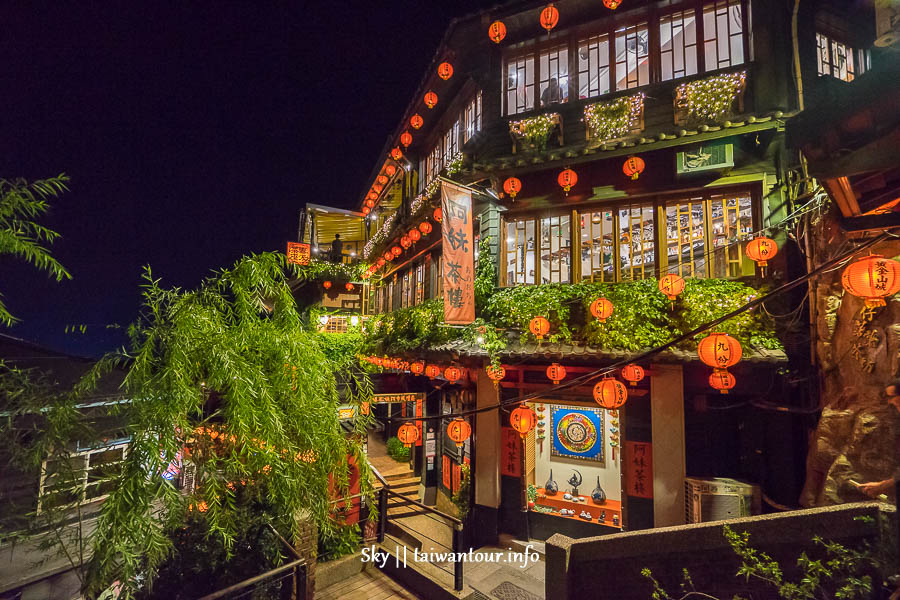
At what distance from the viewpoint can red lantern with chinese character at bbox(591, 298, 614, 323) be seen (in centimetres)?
807

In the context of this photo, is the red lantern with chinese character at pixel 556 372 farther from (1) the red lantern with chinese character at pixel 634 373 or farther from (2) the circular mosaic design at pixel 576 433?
(2) the circular mosaic design at pixel 576 433

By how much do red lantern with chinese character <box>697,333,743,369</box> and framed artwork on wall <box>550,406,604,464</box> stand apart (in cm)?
368

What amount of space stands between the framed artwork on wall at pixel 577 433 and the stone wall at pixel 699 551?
14.0 ft

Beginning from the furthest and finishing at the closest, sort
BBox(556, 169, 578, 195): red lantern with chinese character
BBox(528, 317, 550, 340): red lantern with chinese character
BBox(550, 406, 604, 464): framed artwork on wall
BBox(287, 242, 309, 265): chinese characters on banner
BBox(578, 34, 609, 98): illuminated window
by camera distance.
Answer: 1. BBox(287, 242, 309, 265): chinese characters on banner
2. BBox(578, 34, 609, 98): illuminated window
3. BBox(550, 406, 604, 464): framed artwork on wall
4. BBox(556, 169, 578, 195): red lantern with chinese character
5. BBox(528, 317, 550, 340): red lantern with chinese character

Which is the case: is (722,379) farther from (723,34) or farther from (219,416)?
(219,416)

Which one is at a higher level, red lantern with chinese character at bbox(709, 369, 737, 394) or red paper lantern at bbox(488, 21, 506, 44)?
red paper lantern at bbox(488, 21, 506, 44)

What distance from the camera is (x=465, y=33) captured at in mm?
11727

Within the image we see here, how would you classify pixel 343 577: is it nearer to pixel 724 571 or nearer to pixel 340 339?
pixel 724 571

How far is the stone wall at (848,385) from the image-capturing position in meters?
5.92

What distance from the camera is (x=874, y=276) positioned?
518 centimetres

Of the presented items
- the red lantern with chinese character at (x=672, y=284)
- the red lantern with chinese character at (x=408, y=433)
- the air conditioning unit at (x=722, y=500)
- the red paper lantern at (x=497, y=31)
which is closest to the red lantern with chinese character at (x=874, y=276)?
the red lantern with chinese character at (x=672, y=284)

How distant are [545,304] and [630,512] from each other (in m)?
5.07

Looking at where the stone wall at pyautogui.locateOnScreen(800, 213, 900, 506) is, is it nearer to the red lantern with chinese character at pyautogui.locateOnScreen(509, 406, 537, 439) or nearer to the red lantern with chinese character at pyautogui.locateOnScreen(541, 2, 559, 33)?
the red lantern with chinese character at pyautogui.locateOnScreen(509, 406, 537, 439)

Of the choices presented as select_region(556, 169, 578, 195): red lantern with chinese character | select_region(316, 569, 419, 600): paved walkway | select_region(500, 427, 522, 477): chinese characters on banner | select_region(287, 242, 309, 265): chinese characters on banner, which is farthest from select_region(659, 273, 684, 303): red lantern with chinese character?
select_region(287, 242, 309, 265): chinese characters on banner
